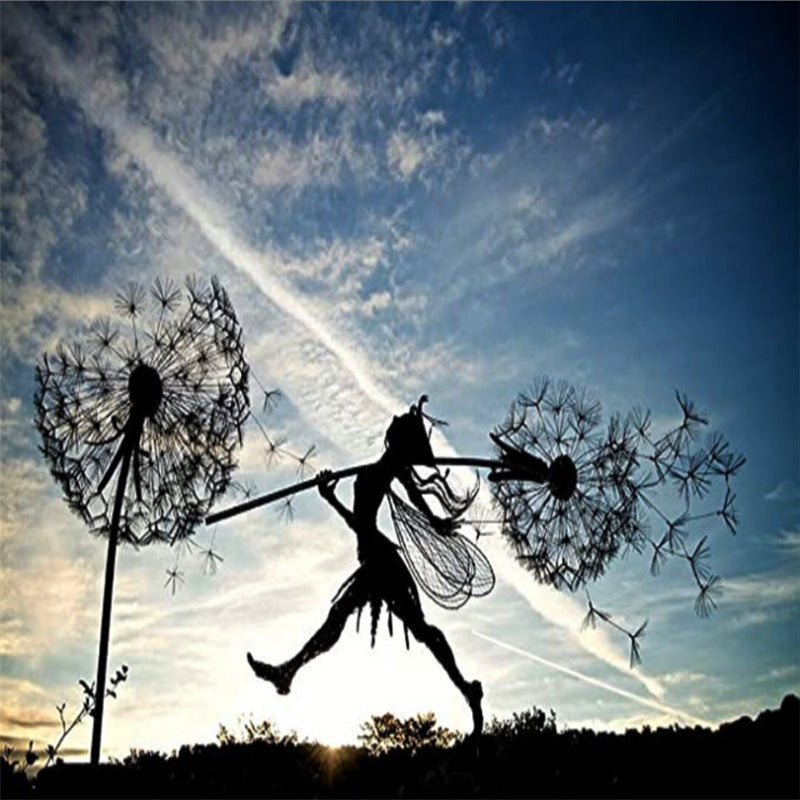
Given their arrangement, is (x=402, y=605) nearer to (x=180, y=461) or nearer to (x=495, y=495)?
(x=495, y=495)

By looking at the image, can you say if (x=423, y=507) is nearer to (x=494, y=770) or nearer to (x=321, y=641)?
(x=321, y=641)

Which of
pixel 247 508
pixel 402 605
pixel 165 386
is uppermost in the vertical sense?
pixel 165 386

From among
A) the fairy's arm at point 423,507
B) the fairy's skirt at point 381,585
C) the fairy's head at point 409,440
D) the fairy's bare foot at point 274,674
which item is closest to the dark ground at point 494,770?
the fairy's bare foot at point 274,674

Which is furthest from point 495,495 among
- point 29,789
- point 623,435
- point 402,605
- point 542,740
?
point 29,789

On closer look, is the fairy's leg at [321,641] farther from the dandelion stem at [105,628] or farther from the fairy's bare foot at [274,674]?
the dandelion stem at [105,628]

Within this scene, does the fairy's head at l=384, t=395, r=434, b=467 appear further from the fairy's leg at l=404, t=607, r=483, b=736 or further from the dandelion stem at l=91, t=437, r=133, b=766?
the dandelion stem at l=91, t=437, r=133, b=766

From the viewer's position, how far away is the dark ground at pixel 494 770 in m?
8.03

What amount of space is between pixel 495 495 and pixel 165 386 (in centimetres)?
601

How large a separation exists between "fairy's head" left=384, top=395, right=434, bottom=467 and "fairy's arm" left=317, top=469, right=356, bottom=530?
0.98 m

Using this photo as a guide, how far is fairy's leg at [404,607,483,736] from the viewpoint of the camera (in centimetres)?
1101

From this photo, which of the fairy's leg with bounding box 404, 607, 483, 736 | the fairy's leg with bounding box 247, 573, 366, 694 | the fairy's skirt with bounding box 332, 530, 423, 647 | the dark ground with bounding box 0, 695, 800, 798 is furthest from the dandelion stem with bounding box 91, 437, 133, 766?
the fairy's leg with bounding box 404, 607, 483, 736

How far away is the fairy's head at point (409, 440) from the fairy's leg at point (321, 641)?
1.84 m

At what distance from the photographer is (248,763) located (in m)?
9.75

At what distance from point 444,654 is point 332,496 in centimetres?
268
